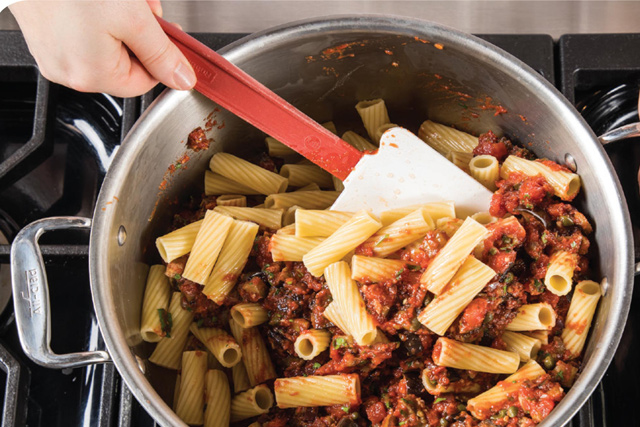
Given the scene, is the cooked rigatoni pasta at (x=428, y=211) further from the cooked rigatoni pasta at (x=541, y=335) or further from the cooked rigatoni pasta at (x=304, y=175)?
the cooked rigatoni pasta at (x=541, y=335)

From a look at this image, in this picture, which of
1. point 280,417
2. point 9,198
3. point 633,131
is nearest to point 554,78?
point 633,131

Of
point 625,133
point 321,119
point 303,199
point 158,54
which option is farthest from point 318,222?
point 625,133

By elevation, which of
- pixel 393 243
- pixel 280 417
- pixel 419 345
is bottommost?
pixel 280 417

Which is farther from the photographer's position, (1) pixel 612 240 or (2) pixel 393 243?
(2) pixel 393 243

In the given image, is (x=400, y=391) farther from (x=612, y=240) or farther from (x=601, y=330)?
(x=612, y=240)

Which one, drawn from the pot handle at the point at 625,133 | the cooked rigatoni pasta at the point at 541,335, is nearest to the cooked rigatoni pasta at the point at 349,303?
the cooked rigatoni pasta at the point at 541,335

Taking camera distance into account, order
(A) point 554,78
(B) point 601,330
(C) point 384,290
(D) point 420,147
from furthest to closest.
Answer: (A) point 554,78, (D) point 420,147, (C) point 384,290, (B) point 601,330

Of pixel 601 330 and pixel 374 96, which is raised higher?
pixel 374 96

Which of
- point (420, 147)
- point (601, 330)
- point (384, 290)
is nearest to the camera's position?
point (601, 330)

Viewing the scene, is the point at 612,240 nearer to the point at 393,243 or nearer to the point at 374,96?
the point at 393,243
